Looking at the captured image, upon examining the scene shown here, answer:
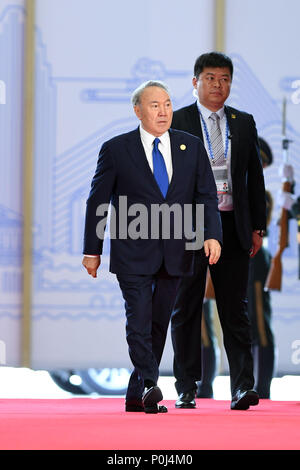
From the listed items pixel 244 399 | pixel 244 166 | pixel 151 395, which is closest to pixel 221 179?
pixel 244 166

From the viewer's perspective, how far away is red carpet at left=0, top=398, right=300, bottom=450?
2191 millimetres

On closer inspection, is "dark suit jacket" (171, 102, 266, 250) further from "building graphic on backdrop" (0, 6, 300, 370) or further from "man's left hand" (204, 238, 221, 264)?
"building graphic on backdrop" (0, 6, 300, 370)

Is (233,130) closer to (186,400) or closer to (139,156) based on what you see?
(139,156)

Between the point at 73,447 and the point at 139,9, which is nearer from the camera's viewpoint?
the point at 73,447

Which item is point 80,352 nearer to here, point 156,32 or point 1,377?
point 1,377

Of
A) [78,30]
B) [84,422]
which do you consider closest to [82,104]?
[78,30]

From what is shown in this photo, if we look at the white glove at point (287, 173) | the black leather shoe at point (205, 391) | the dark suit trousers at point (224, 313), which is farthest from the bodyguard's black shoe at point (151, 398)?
the white glove at point (287, 173)

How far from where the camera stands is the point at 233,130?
11.9ft

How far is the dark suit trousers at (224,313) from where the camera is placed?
357 cm

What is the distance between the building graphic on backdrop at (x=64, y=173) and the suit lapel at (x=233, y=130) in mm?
1719

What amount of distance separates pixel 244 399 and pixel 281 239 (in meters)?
1.89

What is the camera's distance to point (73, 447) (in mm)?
2148
